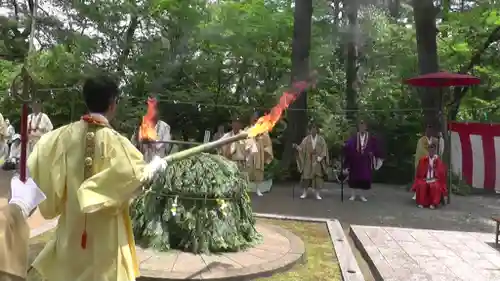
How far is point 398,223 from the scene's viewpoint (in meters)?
8.65

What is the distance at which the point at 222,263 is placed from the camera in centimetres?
516

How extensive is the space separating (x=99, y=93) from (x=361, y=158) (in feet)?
28.5

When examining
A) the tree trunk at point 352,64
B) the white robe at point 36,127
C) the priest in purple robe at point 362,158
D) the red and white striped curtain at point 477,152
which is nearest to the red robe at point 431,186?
the priest in purple robe at point 362,158

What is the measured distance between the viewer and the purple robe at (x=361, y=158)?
10867mm

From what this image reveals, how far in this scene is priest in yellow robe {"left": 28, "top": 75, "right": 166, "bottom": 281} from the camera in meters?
2.90

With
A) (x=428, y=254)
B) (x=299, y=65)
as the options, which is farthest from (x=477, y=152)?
(x=428, y=254)

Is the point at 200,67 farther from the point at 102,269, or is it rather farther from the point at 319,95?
the point at 102,269

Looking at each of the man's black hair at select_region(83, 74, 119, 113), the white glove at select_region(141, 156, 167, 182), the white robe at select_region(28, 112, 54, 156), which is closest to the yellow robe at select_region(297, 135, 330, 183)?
the white robe at select_region(28, 112, 54, 156)

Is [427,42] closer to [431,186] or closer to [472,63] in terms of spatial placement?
[472,63]

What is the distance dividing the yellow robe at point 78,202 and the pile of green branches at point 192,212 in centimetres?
242

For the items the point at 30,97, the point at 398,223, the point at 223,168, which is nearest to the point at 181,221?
the point at 223,168

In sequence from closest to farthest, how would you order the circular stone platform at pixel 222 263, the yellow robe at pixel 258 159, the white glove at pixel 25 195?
the white glove at pixel 25 195
the circular stone platform at pixel 222 263
the yellow robe at pixel 258 159

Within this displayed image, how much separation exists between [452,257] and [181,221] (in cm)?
350

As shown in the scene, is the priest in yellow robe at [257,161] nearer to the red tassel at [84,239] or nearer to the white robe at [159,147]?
the white robe at [159,147]
